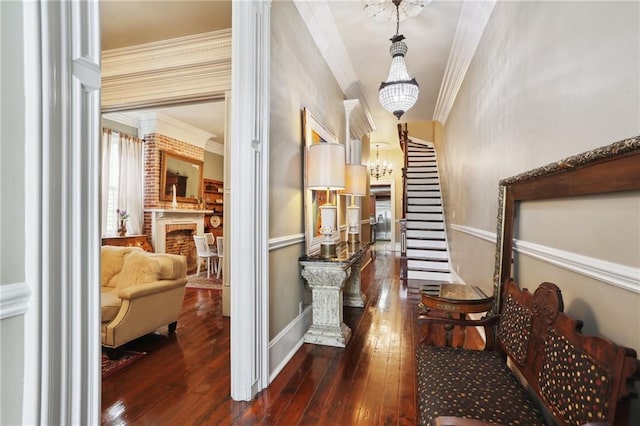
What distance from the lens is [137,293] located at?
2689mm

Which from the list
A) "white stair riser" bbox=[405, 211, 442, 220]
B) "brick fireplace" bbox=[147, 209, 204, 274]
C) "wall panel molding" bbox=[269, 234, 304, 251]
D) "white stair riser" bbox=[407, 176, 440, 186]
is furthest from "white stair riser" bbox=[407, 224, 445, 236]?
"brick fireplace" bbox=[147, 209, 204, 274]

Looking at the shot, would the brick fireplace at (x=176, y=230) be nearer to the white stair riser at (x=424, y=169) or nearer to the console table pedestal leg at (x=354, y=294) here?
the console table pedestal leg at (x=354, y=294)

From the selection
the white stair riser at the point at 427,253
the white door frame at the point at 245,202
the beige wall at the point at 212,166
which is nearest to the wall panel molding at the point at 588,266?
the white door frame at the point at 245,202

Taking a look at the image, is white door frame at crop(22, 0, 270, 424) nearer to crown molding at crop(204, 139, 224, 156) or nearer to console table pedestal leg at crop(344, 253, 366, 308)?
console table pedestal leg at crop(344, 253, 366, 308)

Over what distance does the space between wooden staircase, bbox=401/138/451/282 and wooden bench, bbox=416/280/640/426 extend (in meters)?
3.90

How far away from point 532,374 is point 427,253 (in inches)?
191

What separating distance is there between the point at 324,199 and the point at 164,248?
13.7 feet

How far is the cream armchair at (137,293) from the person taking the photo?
2631mm

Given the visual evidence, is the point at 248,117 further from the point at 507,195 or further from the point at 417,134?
the point at 417,134

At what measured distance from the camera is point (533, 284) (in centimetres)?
185

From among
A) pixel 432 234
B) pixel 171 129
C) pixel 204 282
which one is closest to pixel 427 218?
pixel 432 234

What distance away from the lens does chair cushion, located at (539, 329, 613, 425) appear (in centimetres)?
88

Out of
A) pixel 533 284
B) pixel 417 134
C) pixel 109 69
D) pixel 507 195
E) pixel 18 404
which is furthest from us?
pixel 417 134

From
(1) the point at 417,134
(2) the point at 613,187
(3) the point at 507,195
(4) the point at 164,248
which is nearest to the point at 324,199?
(3) the point at 507,195
